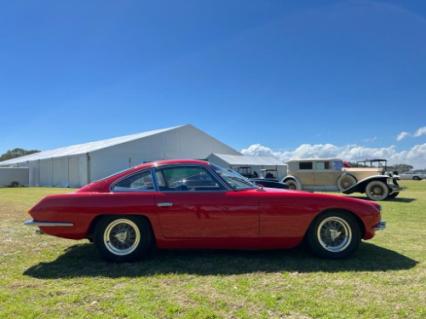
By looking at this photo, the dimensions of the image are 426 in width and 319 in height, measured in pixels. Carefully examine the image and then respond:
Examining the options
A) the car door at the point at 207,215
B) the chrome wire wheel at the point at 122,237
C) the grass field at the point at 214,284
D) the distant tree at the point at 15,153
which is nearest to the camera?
the grass field at the point at 214,284

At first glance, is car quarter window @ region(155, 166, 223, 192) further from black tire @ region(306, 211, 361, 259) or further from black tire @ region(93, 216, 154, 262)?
black tire @ region(306, 211, 361, 259)

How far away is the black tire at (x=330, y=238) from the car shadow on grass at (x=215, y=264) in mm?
113

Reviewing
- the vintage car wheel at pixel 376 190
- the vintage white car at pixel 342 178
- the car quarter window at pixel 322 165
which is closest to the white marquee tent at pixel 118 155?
the vintage white car at pixel 342 178

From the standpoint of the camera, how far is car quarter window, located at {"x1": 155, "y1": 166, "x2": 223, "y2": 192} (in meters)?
4.73

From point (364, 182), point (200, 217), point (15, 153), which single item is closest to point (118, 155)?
point (364, 182)

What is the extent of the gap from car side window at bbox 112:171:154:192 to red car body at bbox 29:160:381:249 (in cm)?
10

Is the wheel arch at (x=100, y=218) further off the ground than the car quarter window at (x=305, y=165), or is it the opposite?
the car quarter window at (x=305, y=165)

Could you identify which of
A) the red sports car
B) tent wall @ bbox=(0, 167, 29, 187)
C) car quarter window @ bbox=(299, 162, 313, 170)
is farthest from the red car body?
tent wall @ bbox=(0, 167, 29, 187)

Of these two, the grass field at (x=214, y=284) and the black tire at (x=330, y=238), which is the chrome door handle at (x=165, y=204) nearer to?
the grass field at (x=214, y=284)

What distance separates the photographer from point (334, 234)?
4.78 meters

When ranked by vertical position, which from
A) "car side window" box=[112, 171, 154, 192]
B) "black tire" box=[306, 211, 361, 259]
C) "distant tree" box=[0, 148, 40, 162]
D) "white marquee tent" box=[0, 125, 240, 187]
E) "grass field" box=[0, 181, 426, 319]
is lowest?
"grass field" box=[0, 181, 426, 319]

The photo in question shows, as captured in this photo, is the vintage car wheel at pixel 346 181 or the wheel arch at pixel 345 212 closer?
the wheel arch at pixel 345 212

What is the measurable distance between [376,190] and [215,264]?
11.7 metres

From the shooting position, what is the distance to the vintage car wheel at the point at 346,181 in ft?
51.9
